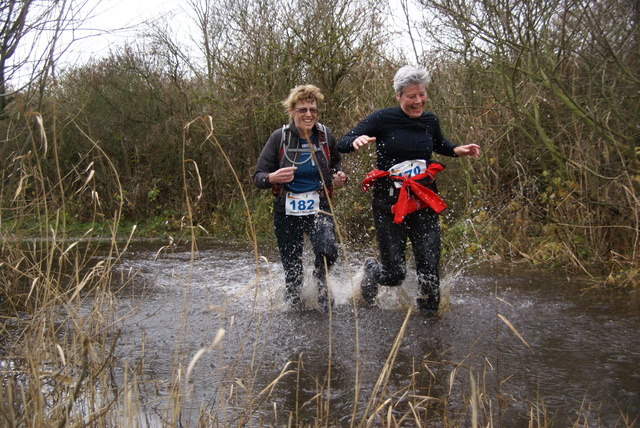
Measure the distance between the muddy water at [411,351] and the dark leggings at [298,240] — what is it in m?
0.26

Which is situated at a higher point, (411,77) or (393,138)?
(411,77)

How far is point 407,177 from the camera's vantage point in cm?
523

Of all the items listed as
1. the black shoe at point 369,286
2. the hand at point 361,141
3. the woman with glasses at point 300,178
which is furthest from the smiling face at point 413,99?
the black shoe at point 369,286

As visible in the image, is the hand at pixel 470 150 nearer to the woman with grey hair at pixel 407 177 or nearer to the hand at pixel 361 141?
the woman with grey hair at pixel 407 177

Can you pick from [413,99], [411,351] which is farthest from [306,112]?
[411,351]

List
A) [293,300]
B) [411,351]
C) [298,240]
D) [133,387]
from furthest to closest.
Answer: [293,300]
[298,240]
[411,351]
[133,387]

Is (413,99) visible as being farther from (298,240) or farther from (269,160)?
(298,240)

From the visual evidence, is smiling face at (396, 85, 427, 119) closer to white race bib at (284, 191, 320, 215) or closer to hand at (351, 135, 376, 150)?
hand at (351, 135, 376, 150)

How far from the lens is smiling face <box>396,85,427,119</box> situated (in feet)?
16.9

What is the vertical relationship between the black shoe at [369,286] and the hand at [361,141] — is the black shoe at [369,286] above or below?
below

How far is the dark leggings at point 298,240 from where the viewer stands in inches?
221

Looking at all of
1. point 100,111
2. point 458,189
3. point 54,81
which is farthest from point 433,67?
point 100,111

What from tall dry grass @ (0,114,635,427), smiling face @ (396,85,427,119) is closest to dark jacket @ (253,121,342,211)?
smiling face @ (396,85,427,119)

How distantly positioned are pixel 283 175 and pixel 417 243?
1.16 metres
